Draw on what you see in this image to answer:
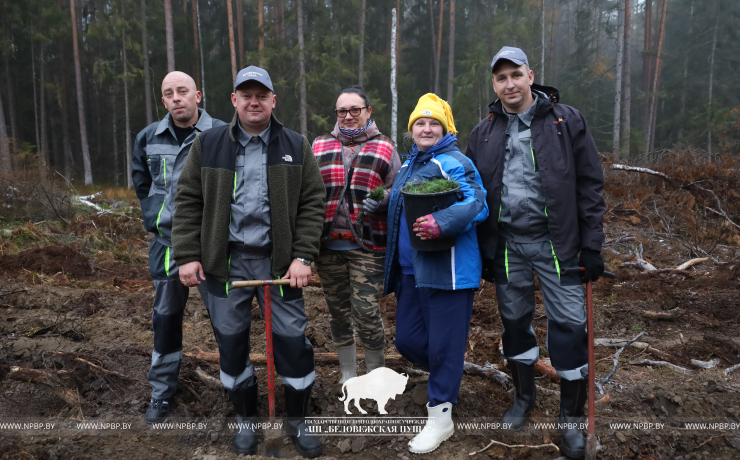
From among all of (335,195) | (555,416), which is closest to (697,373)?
(555,416)

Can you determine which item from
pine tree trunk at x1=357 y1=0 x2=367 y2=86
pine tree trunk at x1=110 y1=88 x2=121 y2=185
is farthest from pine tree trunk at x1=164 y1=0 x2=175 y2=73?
pine tree trunk at x1=110 y1=88 x2=121 y2=185

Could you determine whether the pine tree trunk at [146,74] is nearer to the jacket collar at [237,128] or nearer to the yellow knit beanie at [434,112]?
the jacket collar at [237,128]

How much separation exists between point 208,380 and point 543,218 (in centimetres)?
292

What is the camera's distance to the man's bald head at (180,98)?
11.1 feet

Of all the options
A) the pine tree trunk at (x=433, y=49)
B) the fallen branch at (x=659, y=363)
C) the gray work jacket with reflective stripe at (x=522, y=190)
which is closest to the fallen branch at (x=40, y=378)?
the gray work jacket with reflective stripe at (x=522, y=190)

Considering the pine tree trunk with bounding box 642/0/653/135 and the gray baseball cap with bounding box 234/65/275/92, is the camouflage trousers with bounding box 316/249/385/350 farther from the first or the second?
the pine tree trunk with bounding box 642/0/653/135

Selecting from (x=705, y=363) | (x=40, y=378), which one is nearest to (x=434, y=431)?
(x=705, y=363)

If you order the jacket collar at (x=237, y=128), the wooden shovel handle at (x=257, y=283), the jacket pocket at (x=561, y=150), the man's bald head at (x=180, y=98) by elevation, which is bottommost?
the wooden shovel handle at (x=257, y=283)

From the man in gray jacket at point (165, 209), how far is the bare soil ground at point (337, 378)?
28cm

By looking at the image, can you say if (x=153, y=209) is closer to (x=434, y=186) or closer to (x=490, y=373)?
(x=434, y=186)

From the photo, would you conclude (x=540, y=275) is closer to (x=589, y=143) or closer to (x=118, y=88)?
(x=589, y=143)

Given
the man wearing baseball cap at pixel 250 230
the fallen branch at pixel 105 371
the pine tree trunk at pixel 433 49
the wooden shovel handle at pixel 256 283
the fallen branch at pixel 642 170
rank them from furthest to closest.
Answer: the pine tree trunk at pixel 433 49 → the fallen branch at pixel 642 170 → the fallen branch at pixel 105 371 → the man wearing baseball cap at pixel 250 230 → the wooden shovel handle at pixel 256 283

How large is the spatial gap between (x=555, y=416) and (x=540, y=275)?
3.54 feet

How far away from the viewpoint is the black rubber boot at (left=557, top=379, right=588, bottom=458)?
2846mm
